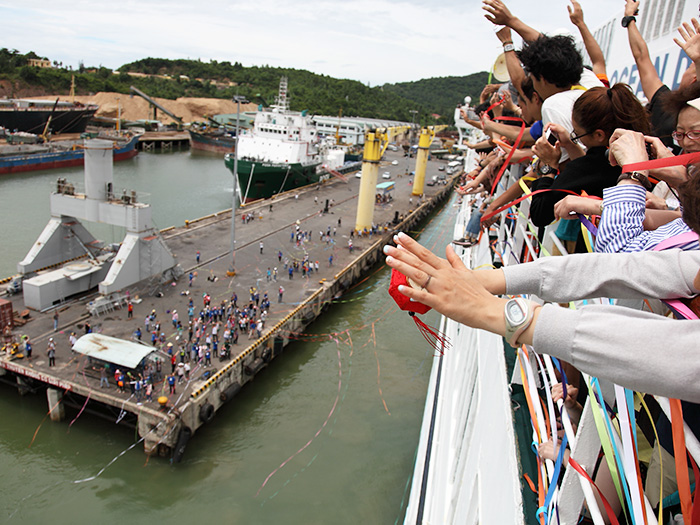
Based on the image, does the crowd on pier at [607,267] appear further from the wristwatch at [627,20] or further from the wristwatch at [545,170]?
the wristwatch at [627,20]

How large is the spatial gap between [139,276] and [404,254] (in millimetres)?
19656

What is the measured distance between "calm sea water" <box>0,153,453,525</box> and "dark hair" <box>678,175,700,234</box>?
38.6ft

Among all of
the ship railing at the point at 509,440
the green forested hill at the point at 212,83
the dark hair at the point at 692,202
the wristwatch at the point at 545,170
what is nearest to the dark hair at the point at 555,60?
the wristwatch at the point at 545,170

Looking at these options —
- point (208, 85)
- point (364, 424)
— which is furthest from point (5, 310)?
point (208, 85)

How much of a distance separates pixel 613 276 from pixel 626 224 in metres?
0.73

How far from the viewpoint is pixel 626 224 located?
226cm

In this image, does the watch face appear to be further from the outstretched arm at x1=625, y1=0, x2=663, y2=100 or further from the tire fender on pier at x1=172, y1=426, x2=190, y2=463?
the tire fender on pier at x1=172, y1=426, x2=190, y2=463

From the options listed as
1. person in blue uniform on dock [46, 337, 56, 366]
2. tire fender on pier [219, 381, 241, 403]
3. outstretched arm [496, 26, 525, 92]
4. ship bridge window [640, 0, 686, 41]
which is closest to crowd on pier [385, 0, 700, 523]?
outstretched arm [496, 26, 525, 92]

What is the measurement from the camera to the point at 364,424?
1462 cm

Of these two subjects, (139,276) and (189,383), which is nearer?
(189,383)

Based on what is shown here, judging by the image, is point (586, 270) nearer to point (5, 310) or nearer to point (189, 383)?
point (189, 383)

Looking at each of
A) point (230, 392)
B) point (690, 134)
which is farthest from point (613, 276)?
point (230, 392)

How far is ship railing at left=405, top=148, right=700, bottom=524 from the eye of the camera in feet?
7.27

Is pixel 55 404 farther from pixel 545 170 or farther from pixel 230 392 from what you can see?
pixel 545 170
